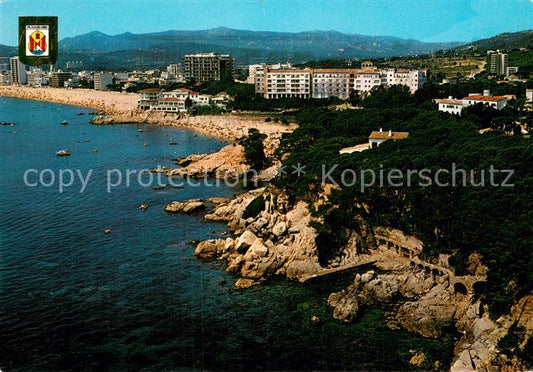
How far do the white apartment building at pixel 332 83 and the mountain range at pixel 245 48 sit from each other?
221 ft

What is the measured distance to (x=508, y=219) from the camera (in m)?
16.5

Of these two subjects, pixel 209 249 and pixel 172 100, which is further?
pixel 172 100

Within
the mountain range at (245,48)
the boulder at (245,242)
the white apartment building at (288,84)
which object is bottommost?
the boulder at (245,242)

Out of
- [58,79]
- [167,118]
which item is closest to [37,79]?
[58,79]

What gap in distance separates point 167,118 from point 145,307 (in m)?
45.5

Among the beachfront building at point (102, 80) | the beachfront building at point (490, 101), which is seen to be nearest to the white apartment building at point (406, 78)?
the beachfront building at point (490, 101)

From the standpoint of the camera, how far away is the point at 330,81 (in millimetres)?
62656

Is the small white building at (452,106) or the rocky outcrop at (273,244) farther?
the small white building at (452,106)

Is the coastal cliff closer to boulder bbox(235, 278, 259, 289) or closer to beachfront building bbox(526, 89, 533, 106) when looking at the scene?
boulder bbox(235, 278, 259, 289)

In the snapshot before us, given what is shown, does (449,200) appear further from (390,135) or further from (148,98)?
(148,98)

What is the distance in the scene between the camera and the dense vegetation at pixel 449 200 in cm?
1519

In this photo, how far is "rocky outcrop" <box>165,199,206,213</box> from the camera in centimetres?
2622

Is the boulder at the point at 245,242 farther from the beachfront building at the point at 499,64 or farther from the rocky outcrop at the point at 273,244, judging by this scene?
the beachfront building at the point at 499,64

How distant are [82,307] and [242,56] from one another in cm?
13705
